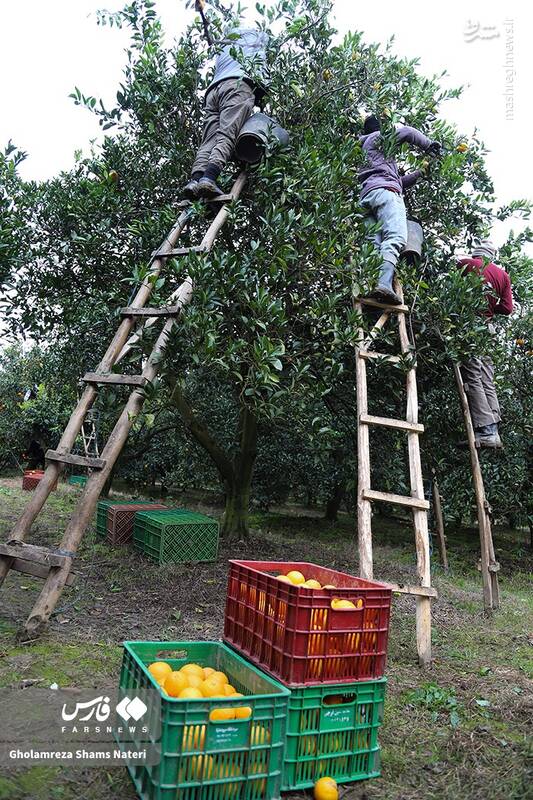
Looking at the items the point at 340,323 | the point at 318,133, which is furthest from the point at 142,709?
the point at 318,133

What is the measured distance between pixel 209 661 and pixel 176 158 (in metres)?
5.76

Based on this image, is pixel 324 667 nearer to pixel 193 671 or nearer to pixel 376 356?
pixel 193 671

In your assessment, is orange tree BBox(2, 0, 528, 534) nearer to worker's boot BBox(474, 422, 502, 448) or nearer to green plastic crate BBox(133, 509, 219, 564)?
worker's boot BBox(474, 422, 502, 448)

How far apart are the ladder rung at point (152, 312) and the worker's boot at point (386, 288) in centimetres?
202

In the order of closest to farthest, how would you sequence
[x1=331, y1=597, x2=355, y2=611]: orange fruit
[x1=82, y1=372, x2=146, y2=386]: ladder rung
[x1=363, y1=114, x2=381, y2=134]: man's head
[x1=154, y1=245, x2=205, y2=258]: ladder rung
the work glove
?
[x1=331, y1=597, x2=355, y2=611]: orange fruit
[x1=82, y1=372, x2=146, y2=386]: ladder rung
[x1=154, y1=245, x2=205, y2=258]: ladder rung
[x1=363, y1=114, x2=381, y2=134]: man's head
the work glove

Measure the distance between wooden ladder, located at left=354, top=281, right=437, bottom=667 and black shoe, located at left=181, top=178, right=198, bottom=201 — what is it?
6.31 feet

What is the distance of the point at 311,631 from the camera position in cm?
309

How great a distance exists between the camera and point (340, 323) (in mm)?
5961

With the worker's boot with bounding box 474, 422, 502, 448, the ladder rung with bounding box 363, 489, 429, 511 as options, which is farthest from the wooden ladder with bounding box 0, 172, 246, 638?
the worker's boot with bounding box 474, 422, 502, 448

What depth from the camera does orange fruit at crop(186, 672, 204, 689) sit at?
2918 millimetres

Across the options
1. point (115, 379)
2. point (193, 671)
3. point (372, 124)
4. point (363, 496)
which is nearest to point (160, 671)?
point (193, 671)

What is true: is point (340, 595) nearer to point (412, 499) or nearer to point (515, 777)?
point (515, 777)

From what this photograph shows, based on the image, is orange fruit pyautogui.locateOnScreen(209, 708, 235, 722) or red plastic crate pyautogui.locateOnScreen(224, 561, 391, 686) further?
red plastic crate pyautogui.locateOnScreen(224, 561, 391, 686)

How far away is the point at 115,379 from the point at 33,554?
1.44m
